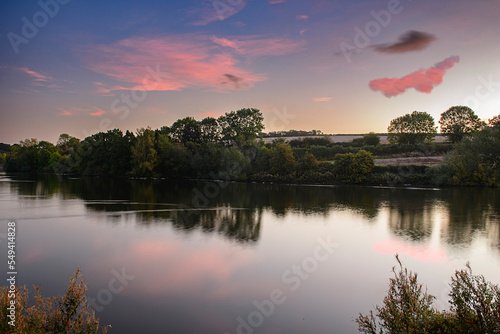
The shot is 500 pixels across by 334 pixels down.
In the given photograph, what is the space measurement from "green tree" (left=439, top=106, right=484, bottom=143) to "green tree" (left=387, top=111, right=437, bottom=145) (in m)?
2.60

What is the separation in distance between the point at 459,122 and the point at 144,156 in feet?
209

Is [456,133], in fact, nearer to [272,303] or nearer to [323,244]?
[323,244]

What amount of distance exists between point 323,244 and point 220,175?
1640 inches

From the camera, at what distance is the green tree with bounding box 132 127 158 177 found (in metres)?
61.3

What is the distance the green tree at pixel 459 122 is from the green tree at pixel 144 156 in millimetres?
59049

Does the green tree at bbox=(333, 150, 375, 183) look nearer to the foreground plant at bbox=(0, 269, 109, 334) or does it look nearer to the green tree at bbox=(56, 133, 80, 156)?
the foreground plant at bbox=(0, 269, 109, 334)

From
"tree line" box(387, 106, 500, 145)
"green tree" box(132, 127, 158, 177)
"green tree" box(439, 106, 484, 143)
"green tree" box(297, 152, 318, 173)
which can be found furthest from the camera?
"tree line" box(387, 106, 500, 145)

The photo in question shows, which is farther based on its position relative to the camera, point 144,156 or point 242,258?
point 144,156

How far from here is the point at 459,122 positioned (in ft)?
217

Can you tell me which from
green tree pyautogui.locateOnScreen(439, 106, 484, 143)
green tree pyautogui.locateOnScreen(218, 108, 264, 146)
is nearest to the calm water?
green tree pyautogui.locateOnScreen(218, 108, 264, 146)

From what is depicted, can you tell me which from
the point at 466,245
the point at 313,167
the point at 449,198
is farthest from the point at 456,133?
the point at 466,245

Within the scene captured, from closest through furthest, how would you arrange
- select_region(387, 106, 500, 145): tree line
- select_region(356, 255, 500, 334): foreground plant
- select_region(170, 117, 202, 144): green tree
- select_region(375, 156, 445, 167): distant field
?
select_region(356, 255, 500, 334): foreground plant < select_region(375, 156, 445, 167): distant field < select_region(387, 106, 500, 145): tree line < select_region(170, 117, 202, 144): green tree

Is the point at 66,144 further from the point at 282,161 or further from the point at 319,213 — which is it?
the point at 319,213

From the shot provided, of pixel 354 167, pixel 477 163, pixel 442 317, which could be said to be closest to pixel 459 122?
pixel 477 163
